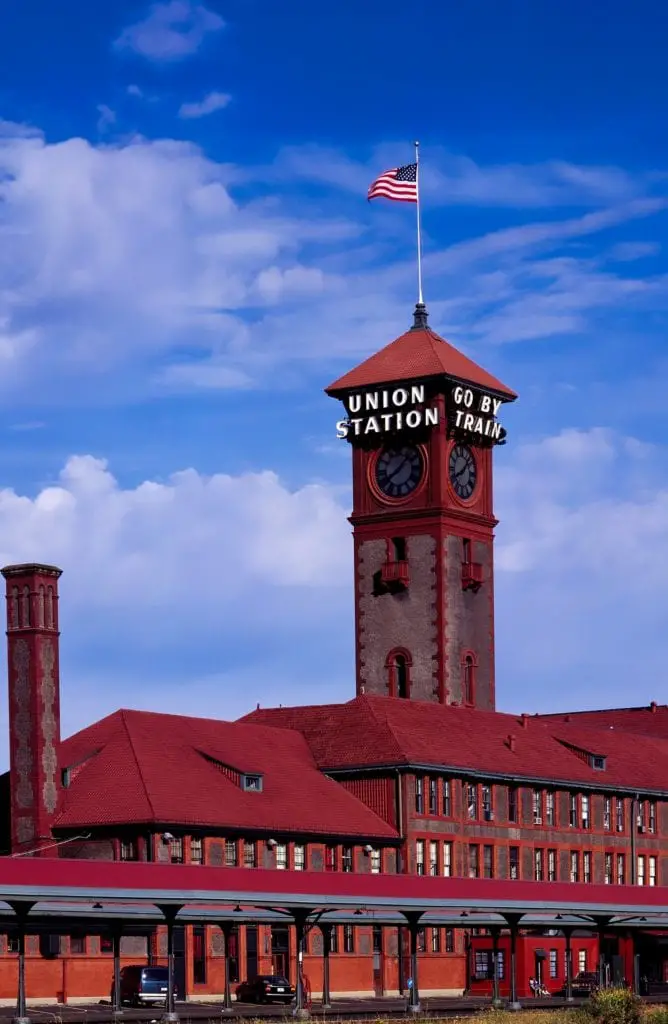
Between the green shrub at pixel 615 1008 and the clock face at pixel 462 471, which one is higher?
the clock face at pixel 462 471

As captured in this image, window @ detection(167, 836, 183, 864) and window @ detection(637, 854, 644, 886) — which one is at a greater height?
window @ detection(167, 836, 183, 864)

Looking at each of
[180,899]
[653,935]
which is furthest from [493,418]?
[180,899]

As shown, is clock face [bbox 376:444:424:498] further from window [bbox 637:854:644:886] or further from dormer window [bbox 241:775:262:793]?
dormer window [bbox 241:775:262:793]

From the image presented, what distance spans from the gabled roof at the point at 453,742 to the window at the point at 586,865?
12.2ft

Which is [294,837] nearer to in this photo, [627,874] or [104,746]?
[104,746]

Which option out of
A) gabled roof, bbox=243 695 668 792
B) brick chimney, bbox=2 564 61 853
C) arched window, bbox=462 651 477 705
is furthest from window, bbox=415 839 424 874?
brick chimney, bbox=2 564 61 853

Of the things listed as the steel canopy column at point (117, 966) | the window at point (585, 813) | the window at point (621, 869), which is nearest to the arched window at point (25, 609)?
the steel canopy column at point (117, 966)

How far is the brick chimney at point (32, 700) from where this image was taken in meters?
96.1

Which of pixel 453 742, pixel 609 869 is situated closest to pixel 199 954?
pixel 453 742

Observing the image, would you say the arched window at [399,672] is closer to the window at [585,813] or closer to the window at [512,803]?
the window at [585,813]

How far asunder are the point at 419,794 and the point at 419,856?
2.89 m

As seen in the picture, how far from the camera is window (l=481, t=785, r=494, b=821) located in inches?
4432

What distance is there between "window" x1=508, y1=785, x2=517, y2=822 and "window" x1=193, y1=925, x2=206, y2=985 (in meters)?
24.5

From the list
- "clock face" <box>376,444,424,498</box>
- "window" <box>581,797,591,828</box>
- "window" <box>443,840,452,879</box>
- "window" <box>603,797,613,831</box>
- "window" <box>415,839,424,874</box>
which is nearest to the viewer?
"window" <box>415,839,424,874</box>
